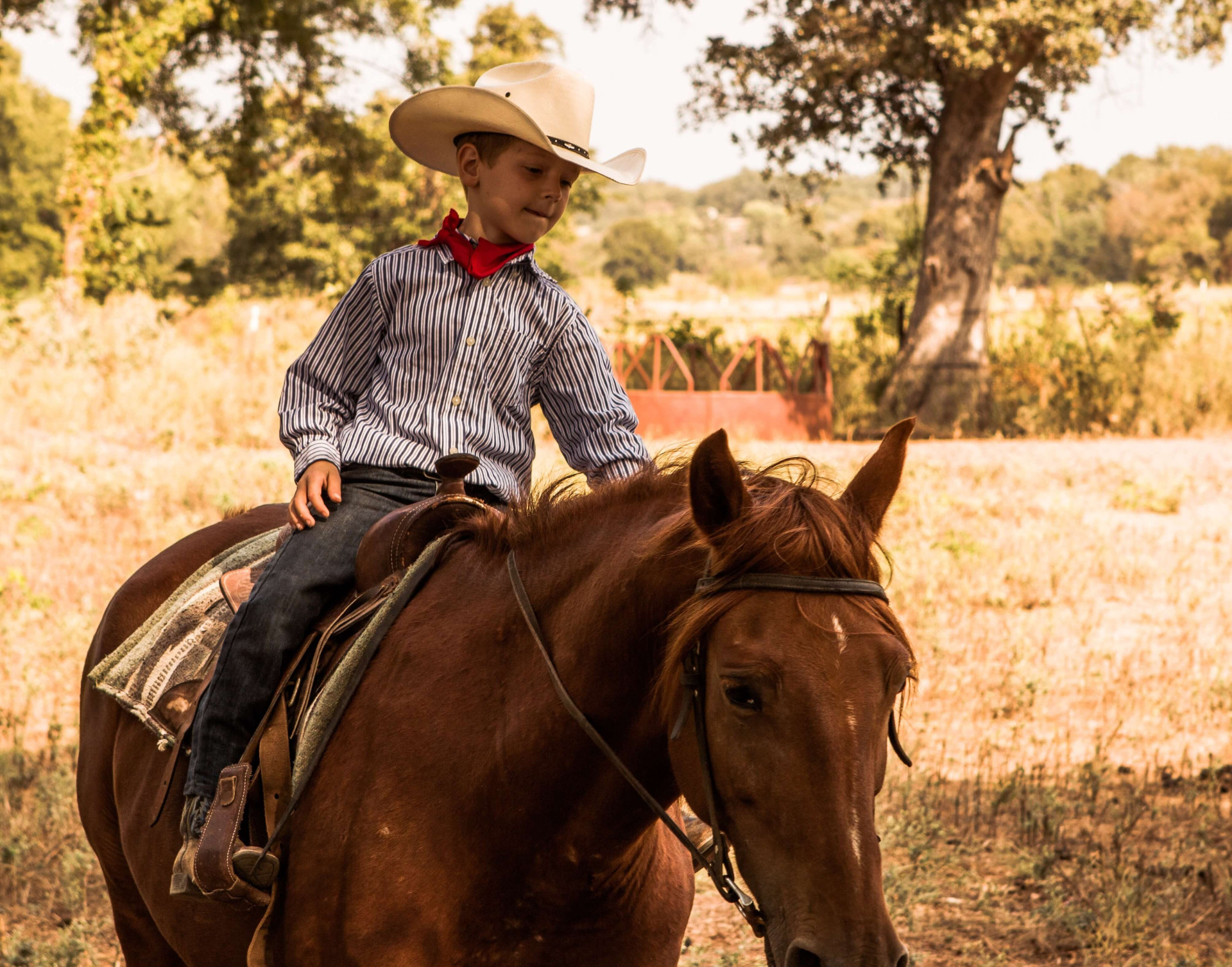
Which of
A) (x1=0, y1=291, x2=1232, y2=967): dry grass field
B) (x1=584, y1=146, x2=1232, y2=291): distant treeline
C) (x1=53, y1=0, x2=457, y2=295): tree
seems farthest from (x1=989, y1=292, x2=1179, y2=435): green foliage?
(x1=53, y1=0, x2=457, y2=295): tree

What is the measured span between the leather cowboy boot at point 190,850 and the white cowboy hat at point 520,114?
1.58 m

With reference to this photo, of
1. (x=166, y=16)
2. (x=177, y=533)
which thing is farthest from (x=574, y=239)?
(x=177, y=533)

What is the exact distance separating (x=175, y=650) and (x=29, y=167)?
6600 cm

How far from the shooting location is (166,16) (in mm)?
18062

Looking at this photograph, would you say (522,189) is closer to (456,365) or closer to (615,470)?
(456,365)

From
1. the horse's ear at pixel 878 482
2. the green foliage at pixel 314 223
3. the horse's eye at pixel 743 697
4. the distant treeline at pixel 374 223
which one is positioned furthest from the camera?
the green foliage at pixel 314 223

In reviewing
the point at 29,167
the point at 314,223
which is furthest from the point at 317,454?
the point at 29,167

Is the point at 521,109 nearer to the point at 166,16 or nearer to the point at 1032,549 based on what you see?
the point at 1032,549

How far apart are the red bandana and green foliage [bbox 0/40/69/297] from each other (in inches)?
2129

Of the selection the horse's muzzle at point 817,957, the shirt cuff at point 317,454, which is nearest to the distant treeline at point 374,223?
the shirt cuff at point 317,454

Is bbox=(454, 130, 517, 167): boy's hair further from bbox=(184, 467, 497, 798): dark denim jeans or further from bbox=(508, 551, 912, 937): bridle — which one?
bbox=(508, 551, 912, 937): bridle

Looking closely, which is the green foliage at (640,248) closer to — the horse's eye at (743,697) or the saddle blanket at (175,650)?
the saddle blanket at (175,650)

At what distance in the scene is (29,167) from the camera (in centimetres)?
6025

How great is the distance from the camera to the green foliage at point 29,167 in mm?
53094
